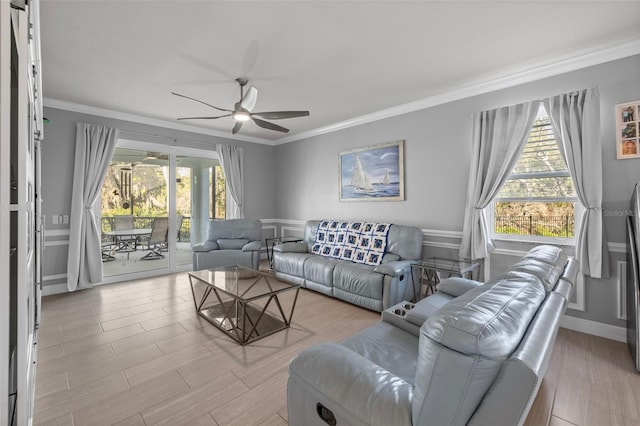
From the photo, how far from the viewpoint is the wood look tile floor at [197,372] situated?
1776mm

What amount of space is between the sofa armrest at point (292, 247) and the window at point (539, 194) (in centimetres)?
274

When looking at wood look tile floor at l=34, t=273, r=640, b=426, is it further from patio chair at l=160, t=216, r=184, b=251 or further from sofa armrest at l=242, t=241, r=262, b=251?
patio chair at l=160, t=216, r=184, b=251

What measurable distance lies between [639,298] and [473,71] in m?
2.47

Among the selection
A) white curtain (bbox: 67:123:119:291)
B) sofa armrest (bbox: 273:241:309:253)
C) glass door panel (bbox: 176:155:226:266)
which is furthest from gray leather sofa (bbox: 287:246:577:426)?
glass door panel (bbox: 176:155:226:266)

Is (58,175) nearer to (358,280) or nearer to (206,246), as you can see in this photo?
(206,246)

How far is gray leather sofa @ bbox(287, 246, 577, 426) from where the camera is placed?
773mm

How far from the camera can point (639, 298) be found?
212 centimetres

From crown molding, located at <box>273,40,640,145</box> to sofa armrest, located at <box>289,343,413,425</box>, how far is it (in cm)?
345

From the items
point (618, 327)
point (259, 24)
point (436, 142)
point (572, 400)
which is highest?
point (259, 24)

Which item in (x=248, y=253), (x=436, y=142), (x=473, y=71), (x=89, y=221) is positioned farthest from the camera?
(x=248, y=253)

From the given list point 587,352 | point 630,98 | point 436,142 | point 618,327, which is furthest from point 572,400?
point 436,142

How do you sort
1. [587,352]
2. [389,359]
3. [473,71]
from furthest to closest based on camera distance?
[473,71] → [587,352] → [389,359]

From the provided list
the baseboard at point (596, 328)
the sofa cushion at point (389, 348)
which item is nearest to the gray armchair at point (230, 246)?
the sofa cushion at point (389, 348)

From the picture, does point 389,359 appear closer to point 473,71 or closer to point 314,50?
point 314,50
